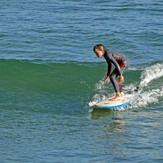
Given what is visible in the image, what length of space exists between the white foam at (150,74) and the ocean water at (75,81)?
4 cm

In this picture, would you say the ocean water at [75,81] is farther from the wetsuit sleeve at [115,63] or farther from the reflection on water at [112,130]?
the wetsuit sleeve at [115,63]

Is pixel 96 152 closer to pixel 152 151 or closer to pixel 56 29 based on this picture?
pixel 152 151

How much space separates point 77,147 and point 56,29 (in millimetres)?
13338

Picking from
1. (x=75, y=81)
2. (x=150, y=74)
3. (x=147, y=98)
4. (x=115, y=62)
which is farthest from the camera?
(x=150, y=74)

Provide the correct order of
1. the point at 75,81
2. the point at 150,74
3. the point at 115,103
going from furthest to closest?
1. the point at 150,74
2. the point at 75,81
3. the point at 115,103

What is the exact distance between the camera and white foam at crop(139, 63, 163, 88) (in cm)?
1317

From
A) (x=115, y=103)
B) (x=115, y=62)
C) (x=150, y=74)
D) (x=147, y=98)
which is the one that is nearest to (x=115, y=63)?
(x=115, y=62)

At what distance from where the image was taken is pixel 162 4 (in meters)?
25.5

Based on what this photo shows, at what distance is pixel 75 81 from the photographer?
1338 centimetres

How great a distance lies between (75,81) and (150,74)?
2.85 metres

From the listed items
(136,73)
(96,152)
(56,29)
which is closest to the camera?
(96,152)

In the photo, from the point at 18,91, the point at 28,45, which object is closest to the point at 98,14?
the point at 28,45

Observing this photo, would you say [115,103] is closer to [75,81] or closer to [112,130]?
[112,130]

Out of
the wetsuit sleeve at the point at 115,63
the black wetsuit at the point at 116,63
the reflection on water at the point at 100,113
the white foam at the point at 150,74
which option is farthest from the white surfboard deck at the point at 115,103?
the white foam at the point at 150,74
